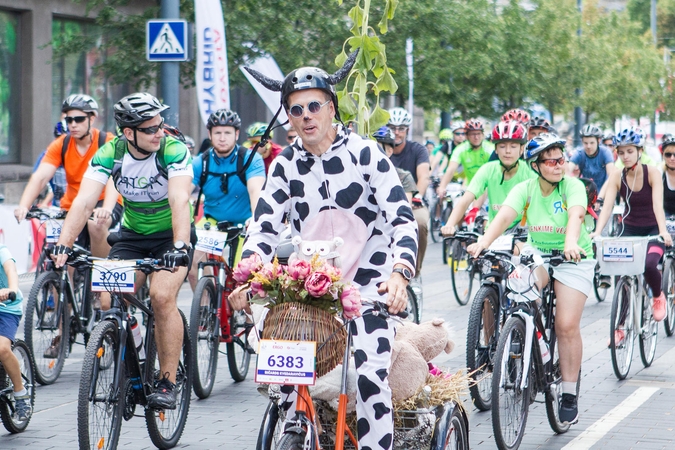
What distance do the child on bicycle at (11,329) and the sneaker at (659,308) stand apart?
5562mm

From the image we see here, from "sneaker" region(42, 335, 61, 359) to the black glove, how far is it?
119 inches

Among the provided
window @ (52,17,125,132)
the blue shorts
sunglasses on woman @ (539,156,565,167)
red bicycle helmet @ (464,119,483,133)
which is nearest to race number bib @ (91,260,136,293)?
the blue shorts

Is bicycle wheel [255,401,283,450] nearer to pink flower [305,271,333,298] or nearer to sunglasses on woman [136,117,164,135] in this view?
pink flower [305,271,333,298]

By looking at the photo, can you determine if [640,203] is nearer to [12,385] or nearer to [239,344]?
[239,344]

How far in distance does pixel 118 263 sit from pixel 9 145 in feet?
52.4

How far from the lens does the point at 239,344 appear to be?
337 inches

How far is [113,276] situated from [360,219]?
182cm

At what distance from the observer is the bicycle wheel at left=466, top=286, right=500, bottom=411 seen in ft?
24.1

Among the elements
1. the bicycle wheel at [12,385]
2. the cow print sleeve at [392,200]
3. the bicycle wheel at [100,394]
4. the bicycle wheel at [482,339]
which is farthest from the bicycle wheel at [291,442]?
the bicycle wheel at [482,339]

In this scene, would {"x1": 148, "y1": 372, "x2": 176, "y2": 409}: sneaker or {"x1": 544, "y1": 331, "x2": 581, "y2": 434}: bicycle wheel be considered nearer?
{"x1": 148, "y1": 372, "x2": 176, "y2": 409}: sneaker

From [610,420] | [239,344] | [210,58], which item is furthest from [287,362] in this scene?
[210,58]

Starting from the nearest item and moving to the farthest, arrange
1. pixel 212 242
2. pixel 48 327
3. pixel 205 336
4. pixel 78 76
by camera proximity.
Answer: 1. pixel 205 336
2. pixel 212 242
3. pixel 48 327
4. pixel 78 76

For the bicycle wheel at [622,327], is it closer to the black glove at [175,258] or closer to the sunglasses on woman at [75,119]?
the black glove at [175,258]

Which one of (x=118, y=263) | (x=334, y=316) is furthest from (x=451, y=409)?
(x=118, y=263)
